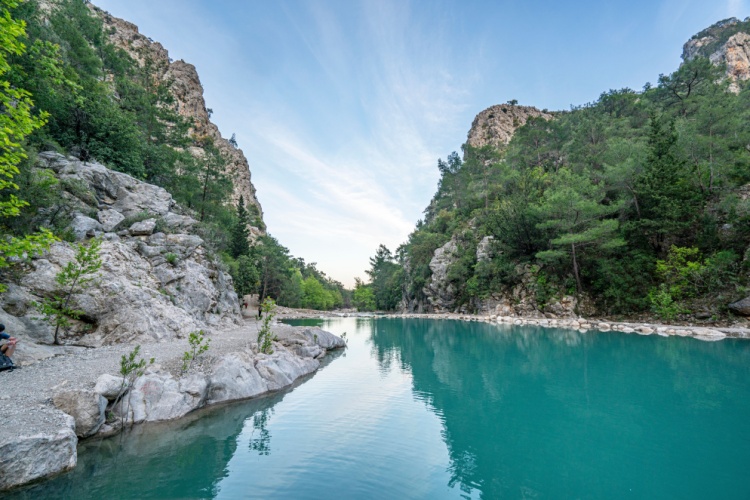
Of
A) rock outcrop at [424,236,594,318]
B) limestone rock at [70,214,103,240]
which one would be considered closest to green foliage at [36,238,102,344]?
limestone rock at [70,214,103,240]

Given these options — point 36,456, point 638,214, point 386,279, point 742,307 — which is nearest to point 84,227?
point 36,456

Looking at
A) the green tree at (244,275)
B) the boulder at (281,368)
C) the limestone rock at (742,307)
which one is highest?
the green tree at (244,275)

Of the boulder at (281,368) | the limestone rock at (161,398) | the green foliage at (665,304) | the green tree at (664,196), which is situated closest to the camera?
the limestone rock at (161,398)

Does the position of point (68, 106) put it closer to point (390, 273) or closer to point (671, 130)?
point (671, 130)

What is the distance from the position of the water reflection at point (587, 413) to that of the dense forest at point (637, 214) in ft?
29.4

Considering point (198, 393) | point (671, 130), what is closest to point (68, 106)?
point (198, 393)

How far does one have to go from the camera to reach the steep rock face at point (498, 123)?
8531 centimetres

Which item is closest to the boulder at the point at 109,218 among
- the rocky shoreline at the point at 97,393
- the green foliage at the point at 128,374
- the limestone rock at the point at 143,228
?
the limestone rock at the point at 143,228

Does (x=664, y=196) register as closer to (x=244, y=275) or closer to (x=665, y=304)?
(x=665, y=304)

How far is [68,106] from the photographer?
19.0 metres

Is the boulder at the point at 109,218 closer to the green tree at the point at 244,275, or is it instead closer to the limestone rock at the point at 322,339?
the limestone rock at the point at 322,339

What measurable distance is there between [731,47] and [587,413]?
94.0 m

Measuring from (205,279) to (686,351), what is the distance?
2487cm

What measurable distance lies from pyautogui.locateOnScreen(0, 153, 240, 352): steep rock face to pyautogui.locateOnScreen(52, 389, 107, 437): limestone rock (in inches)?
144
